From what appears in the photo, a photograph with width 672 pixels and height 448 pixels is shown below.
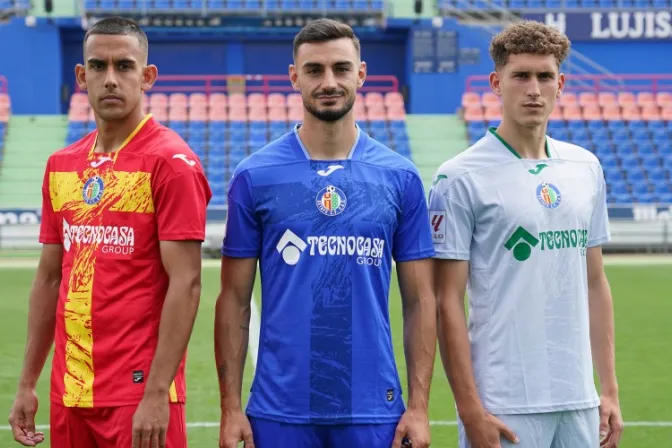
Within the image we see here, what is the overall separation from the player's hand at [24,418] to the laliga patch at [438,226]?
4.86 ft

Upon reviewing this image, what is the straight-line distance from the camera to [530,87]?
328cm

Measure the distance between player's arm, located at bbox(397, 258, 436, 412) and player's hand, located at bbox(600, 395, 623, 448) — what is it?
2.19 ft

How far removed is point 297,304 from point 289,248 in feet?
0.58

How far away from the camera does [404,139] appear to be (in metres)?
Answer: 22.8

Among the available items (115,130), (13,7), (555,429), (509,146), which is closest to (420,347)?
(555,429)

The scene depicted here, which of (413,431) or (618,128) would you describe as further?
(618,128)

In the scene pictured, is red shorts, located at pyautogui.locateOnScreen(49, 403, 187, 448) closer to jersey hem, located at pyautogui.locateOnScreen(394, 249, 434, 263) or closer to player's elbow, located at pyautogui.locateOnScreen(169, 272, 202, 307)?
player's elbow, located at pyautogui.locateOnScreen(169, 272, 202, 307)

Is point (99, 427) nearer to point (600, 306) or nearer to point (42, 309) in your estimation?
point (42, 309)

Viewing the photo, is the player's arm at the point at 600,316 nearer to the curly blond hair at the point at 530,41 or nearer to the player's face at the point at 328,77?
the curly blond hair at the point at 530,41

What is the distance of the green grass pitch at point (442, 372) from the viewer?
6.16m

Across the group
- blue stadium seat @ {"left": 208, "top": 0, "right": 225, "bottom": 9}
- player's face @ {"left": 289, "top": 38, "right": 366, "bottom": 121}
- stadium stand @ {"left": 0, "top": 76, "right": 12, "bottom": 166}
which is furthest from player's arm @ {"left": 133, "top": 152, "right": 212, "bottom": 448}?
blue stadium seat @ {"left": 208, "top": 0, "right": 225, "bottom": 9}

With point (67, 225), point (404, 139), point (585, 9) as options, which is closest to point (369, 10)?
point (404, 139)

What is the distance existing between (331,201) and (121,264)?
2.28 feet

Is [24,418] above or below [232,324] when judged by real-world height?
below
